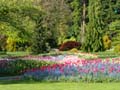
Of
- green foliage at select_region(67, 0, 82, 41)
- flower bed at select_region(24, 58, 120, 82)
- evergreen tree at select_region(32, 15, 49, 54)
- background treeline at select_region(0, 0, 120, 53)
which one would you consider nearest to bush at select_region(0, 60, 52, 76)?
background treeline at select_region(0, 0, 120, 53)

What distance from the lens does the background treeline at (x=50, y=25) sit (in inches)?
715

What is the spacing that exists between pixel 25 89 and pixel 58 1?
41265 mm

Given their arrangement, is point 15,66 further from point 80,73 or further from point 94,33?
point 94,33

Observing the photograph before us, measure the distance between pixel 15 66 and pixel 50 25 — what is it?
94.1 feet

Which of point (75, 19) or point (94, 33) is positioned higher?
point (75, 19)

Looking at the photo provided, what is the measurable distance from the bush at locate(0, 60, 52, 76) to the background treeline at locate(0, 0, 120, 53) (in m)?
1.20

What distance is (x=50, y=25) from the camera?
48.3 metres

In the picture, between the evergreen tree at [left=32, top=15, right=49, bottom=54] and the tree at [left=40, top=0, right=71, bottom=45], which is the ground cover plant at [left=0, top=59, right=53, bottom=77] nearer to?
the evergreen tree at [left=32, top=15, right=49, bottom=54]

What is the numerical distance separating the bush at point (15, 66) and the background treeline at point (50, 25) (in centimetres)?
120

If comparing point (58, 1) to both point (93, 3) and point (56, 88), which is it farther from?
point (56, 88)

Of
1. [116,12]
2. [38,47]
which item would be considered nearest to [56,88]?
[38,47]

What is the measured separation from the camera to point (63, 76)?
15.0 meters

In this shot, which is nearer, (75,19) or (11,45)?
(11,45)

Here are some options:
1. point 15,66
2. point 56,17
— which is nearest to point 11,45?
point 56,17
